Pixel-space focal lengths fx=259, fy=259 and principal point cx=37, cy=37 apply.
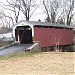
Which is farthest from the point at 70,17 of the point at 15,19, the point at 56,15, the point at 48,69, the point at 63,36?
the point at 48,69

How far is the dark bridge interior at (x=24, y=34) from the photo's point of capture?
31898 mm

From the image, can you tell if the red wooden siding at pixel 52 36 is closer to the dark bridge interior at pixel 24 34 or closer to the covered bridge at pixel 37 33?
the covered bridge at pixel 37 33

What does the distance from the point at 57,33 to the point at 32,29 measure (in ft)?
21.5

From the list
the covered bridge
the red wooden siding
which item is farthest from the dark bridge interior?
the red wooden siding

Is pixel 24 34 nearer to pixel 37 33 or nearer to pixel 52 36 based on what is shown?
pixel 37 33

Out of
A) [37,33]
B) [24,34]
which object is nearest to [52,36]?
[24,34]

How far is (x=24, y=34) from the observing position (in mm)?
32344

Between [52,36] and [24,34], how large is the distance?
362 cm

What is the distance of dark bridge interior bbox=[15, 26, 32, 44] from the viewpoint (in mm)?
31898

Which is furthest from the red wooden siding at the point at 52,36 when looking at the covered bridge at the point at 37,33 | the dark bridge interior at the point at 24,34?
the dark bridge interior at the point at 24,34

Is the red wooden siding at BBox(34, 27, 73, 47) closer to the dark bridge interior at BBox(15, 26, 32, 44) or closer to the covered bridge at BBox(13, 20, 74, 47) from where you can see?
the covered bridge at BBox(13, 20, 74, 47)

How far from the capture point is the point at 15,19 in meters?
52.8

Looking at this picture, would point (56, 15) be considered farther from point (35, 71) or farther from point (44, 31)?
point (35, 71)

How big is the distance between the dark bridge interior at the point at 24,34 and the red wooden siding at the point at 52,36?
1.92 metres
